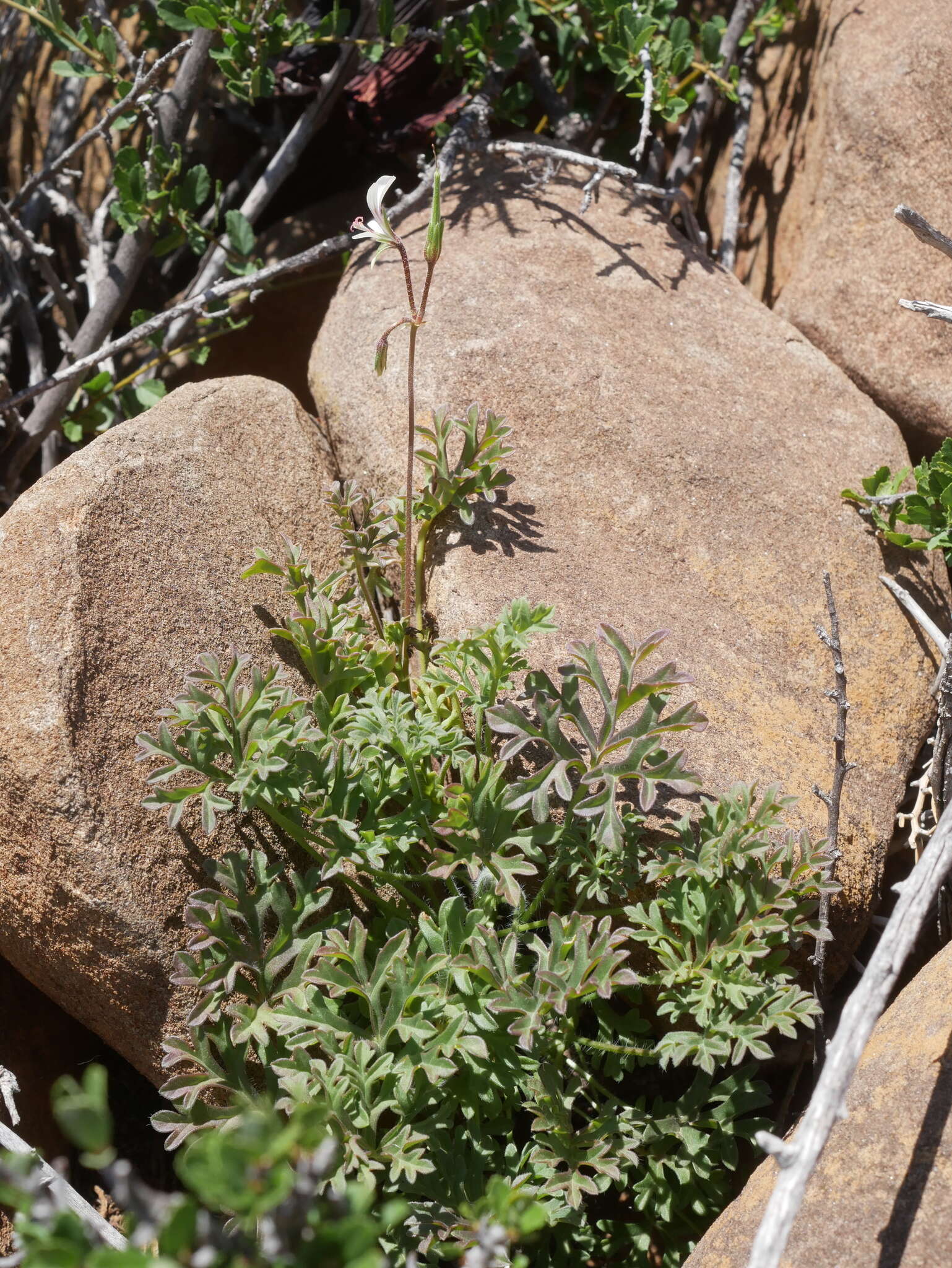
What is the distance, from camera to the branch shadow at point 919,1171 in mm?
1931

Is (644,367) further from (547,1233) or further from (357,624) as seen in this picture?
(547,1233)

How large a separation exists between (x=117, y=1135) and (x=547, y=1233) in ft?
4.48

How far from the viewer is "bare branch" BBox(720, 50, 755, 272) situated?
13.0 feet

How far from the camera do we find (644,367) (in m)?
3.30

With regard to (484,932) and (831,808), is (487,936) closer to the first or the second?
(484,932)

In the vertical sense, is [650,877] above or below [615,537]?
below

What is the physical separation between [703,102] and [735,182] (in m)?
0.35

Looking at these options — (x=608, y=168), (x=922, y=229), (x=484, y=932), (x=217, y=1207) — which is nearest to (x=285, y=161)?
(x=608, y=168)

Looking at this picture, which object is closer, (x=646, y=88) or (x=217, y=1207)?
(x=217, y=1207)

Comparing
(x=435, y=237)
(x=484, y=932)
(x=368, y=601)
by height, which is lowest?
(x=484, y=932)

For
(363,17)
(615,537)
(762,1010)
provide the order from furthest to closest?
(363,17) < (615,537) < (762,1010)

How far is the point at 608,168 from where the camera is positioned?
346 cm

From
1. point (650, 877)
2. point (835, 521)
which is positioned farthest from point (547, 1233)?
point (835, 521)

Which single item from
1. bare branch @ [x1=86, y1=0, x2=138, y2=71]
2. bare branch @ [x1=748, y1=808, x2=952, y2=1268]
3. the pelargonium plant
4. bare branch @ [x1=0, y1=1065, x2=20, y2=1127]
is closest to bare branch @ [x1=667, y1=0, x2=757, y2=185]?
bare branch @ [x1=86, y1=0, x2=138, y2=71]
